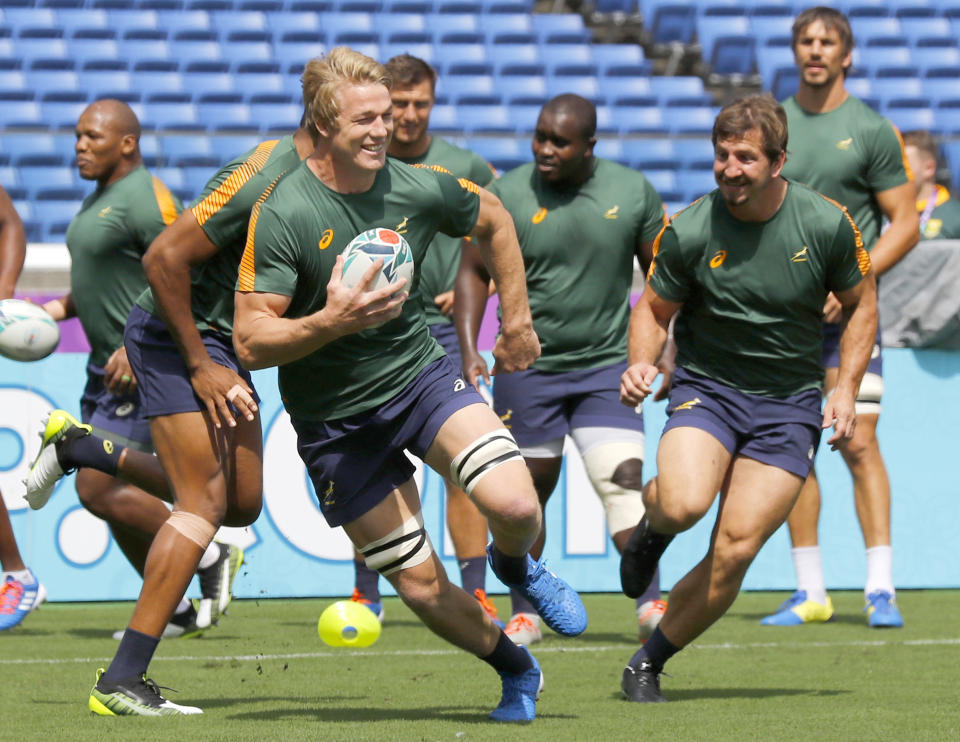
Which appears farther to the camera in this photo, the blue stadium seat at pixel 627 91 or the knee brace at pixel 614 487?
the blue stadium seat at pixel 627 91

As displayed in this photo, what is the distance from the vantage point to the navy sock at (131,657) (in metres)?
4.70

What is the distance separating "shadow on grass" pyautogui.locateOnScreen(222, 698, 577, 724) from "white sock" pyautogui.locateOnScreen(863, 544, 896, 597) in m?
3.02

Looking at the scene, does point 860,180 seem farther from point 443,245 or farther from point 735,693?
point 735,693

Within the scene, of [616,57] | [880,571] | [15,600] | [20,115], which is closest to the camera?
[15,600]

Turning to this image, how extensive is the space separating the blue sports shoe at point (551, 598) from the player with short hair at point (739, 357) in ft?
1.60

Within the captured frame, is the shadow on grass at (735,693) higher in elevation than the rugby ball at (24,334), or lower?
lower

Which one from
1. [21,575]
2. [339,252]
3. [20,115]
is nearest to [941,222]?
[21,575]

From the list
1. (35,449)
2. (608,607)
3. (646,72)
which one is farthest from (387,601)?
(646,72)

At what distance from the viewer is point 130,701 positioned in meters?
4.66

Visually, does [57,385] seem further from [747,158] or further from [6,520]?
[747,158]

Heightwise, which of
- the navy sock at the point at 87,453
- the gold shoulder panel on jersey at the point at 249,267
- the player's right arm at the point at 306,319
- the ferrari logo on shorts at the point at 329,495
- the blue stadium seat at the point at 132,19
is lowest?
the navy sock at the point at 87,453

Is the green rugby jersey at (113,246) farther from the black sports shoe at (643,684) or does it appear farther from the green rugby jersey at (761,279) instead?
the black sports shoe at (643,684)

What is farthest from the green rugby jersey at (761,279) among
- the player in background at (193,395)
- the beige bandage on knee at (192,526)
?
the beige bandage on knee at (192,526)

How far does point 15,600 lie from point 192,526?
262cm
